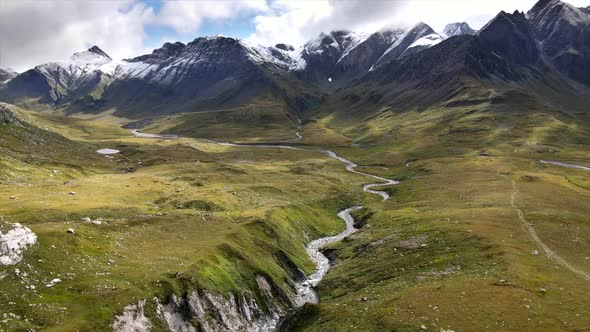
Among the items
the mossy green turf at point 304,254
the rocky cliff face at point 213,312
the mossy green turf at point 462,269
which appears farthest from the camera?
the mossy green turf at point 462,269

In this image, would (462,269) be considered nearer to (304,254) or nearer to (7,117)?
(304,254)

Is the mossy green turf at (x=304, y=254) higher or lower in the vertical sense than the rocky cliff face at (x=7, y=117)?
lower

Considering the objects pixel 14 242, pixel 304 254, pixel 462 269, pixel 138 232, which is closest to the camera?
pixel 14 242

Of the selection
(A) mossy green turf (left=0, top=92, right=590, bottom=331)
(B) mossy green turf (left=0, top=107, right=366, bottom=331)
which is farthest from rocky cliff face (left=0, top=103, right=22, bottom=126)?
(A) mossy green turf (left=0, top=92, right=590, bottom=331)

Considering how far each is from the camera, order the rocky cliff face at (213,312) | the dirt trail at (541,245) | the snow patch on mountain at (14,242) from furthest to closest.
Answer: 1. the dirt trail at (541,245)
2. the rocky cliff face at (213,312)
3. the snow patch on mountain at (14,242)

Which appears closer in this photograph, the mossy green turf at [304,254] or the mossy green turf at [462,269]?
the mossy green turf at [304,254]

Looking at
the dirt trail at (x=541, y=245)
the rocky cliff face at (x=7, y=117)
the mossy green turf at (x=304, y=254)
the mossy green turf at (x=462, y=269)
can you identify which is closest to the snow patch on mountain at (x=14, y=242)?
the mossy green turf at (x=304, y=254)

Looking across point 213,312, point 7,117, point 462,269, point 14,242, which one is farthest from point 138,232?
point 7,117

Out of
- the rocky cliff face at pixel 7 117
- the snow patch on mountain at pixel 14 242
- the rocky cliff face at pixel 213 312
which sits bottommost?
the rocky cliff face at pixel 213 312

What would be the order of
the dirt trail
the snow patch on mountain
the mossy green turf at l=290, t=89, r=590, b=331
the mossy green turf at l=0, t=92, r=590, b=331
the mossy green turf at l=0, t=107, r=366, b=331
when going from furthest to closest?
the dirt trail
the mossy green turf at l=290, t=89, r=590, b=331
the mossy green turf at l=0, t=92, r=590, b=331
the snow patch on mountain
the mossy green turf at l=0, t=107, r=366, b=331

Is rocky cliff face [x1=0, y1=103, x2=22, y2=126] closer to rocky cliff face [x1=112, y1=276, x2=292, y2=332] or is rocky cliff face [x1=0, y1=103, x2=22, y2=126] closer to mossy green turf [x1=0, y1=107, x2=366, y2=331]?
mossy green turf [x1=0, y1=107, x2=366, y2=331]

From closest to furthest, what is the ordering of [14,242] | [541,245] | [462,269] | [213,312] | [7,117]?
[14,242] < [213,312] < [462,269] < [541,245] < [7,117]

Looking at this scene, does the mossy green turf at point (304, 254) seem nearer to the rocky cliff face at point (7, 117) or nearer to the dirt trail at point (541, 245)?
the dirt trail at point (541, 245)
